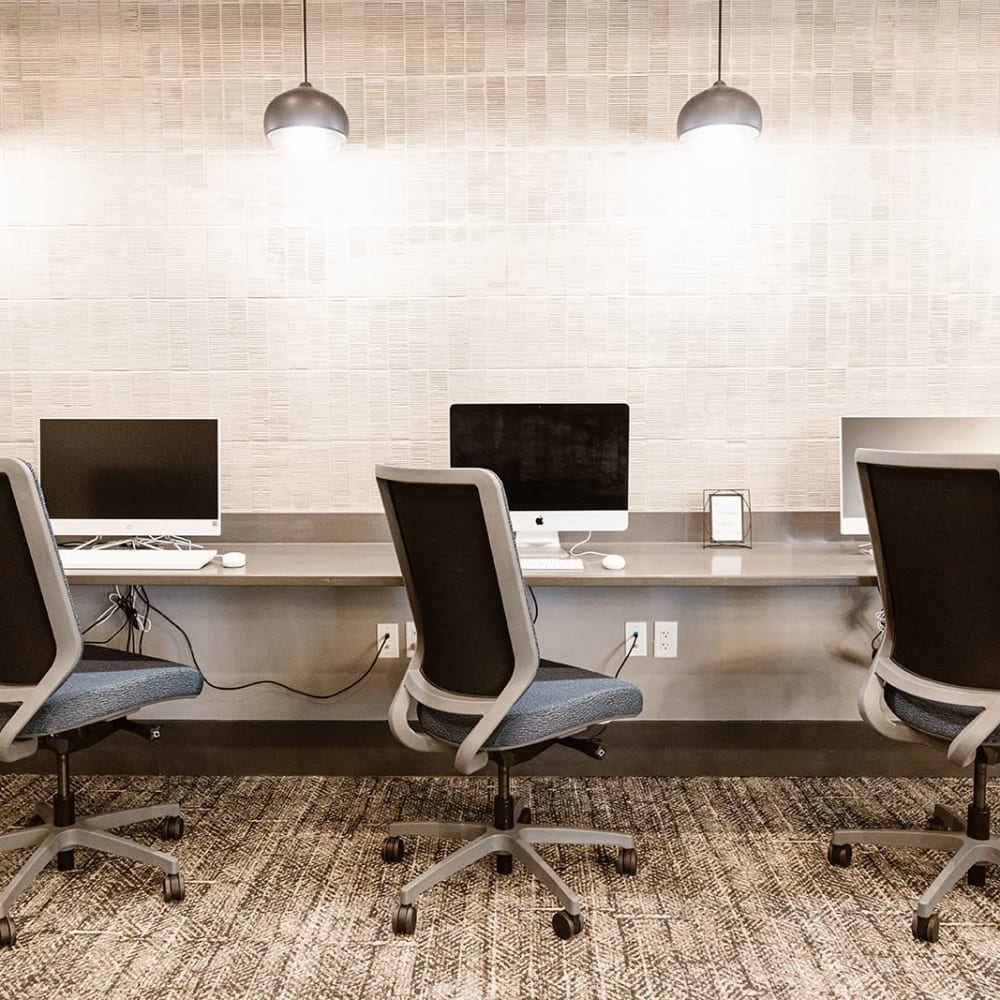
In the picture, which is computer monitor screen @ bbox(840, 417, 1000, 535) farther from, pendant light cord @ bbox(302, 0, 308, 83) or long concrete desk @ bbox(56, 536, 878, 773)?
pendant light cord @ bbox(302, 0, 308, 83)

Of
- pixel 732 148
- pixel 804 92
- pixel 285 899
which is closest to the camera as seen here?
pixel 285 899

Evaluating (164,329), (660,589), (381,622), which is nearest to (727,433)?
(660,589)

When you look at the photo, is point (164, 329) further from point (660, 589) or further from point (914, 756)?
point (914, 756)

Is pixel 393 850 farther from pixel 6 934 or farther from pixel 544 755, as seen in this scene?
pixel 6 934

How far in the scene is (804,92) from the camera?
123 inches

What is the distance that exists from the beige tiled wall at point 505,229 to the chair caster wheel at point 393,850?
118cm

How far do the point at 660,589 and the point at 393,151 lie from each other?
1787mm

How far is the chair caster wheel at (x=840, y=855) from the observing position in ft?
8.16

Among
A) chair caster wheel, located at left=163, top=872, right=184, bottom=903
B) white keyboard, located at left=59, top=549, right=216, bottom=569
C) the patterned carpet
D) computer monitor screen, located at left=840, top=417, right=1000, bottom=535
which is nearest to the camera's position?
the patterned carpet

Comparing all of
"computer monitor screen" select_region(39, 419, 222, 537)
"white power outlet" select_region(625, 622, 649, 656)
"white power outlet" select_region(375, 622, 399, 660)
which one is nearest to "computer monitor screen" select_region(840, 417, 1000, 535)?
"white power outlet" select_region(625, 622, 649, 656)

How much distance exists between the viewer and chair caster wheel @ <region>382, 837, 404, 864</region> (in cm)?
250

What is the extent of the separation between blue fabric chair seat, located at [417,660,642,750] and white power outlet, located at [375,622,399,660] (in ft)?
2.88

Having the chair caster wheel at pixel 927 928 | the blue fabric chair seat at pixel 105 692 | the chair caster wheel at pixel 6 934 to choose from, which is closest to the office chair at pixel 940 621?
the chair caster wheel at pixel 927 928

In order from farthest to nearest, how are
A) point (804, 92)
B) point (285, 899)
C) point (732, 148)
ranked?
point (804, 92) < point (732, 148) < point (285, 899)
